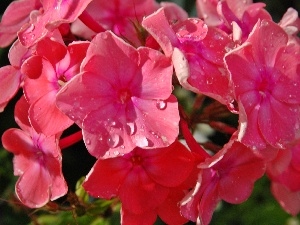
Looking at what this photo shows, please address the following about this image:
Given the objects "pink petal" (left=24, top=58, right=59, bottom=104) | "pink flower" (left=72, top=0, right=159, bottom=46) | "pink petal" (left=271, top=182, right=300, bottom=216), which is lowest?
"pink petal" (left=271, top=182, right=300, bottom=216)

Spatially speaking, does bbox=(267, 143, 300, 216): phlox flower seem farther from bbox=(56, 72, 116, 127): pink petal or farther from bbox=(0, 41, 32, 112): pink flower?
bbox=(0, 41, 32, 112): pink flower

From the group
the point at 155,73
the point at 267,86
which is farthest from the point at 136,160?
the point at 267,86

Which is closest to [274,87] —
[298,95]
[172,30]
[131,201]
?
[298,95]

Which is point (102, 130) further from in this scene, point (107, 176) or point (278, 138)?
point (278, 138)

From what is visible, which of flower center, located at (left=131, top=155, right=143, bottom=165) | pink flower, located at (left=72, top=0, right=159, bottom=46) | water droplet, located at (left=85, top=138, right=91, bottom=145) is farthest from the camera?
pink flower, located at (left=72, top=0, right=159, bottom=46)

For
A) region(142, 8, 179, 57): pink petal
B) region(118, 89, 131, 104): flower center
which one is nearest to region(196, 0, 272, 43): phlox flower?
region(142, 8, 179, 57): pink petal

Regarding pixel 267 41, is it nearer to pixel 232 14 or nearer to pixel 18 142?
pixel 232 14

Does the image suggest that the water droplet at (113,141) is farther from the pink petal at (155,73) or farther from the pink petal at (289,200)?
the pink petal at (289,200)
